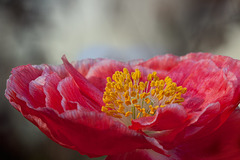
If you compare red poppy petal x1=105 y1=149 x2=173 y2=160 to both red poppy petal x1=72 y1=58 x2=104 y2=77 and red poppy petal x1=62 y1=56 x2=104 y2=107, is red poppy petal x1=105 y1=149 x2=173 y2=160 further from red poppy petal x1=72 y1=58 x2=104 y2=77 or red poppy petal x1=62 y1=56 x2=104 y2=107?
red poppy petal x1=72 y1=58 x2=104 y2=77

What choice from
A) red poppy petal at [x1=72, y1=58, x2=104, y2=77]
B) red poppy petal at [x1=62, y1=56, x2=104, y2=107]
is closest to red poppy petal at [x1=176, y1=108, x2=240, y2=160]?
red poppy petal at [x1=62, y1=56, x2=104, y2=107]

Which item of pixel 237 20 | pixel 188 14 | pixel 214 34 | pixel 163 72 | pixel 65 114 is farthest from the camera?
pixel 188 14

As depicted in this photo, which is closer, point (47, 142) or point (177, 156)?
point (177, 156)

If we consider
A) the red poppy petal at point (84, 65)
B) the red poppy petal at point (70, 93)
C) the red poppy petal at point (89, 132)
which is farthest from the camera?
the red poppy petal at point (84, 65)

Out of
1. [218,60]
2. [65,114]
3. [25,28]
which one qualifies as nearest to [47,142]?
[25,28]

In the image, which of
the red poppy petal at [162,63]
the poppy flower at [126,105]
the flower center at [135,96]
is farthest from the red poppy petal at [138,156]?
the red poppy petal at [162,63]

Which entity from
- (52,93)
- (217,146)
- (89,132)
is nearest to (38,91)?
(52,93)

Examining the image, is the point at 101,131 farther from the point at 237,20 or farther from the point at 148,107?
the point at 237,20

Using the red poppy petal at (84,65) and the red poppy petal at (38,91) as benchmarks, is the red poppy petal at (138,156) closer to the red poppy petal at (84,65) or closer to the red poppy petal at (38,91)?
the red poppy petal at (38,91)
